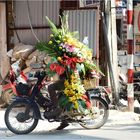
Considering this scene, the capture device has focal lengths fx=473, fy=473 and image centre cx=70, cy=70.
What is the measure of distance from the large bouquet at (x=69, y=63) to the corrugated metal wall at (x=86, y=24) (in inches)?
99.0

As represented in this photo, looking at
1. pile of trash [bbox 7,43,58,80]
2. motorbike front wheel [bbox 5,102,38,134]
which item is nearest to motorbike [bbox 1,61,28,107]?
motorbike front wheel [bbox 5,102,38,134]

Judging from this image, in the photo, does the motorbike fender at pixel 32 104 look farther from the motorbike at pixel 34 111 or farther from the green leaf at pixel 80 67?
the green leaf at pixel 80 67

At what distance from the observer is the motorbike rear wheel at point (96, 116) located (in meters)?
8.87

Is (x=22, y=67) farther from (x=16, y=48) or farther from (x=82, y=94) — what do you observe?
(x=82, y=94)

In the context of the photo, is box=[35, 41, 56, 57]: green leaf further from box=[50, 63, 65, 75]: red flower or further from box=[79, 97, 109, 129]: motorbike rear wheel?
box=[79, 97, 109, 129]: motorbike rear wheel

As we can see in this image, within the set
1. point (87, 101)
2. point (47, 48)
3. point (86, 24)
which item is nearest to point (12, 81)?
point (47, 48)

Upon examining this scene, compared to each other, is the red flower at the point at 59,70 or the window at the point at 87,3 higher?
the window at the point at 87,3

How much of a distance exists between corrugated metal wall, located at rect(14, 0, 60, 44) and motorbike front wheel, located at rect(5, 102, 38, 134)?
3.56 m

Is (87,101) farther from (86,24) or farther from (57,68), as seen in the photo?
(86,24)

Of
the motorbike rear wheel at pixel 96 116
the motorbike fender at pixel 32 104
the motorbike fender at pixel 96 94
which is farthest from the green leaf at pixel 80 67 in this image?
the motorbike fender at pixel 32 104

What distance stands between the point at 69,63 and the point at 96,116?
1252 millimetres

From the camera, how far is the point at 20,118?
8664 millimetres

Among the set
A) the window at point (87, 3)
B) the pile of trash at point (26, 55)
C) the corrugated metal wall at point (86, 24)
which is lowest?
the pile of trash at point (26, 55)

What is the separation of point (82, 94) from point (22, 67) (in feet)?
11.1
